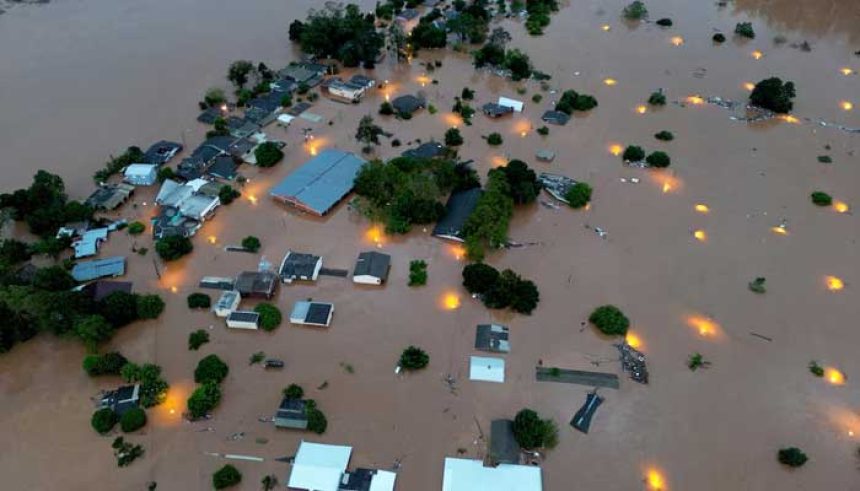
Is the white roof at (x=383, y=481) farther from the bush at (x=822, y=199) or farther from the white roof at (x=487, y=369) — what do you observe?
the bush at (x=822, y=199)

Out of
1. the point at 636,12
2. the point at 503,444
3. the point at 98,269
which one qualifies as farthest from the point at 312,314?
the point at 636,12

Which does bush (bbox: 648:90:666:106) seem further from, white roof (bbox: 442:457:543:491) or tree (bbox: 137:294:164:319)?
tree (bbox: 137:294:164:319)

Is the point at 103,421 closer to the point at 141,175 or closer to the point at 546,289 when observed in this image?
the point at 141,175

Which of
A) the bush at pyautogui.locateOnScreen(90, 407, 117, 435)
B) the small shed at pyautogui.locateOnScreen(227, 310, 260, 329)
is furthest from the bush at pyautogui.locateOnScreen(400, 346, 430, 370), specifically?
the bush at pyautogui.locateOnScreen(90, 407, 117, 435)

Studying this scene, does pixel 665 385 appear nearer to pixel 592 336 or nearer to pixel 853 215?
pixel 592 336

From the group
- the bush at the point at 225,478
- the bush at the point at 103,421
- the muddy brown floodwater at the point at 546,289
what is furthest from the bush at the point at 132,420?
the bush at the point at 225,478
